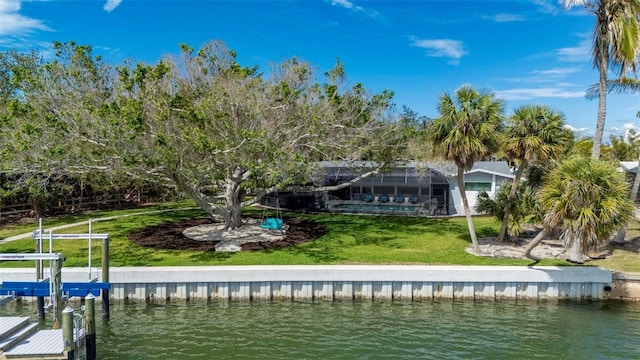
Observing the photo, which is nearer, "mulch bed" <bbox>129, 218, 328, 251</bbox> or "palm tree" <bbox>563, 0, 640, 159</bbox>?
"palm tree" <bbox>563, 0, 640, 159</bbox>

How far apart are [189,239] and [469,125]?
497 inches

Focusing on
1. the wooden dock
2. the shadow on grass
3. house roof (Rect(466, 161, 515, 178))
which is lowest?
the wooden dock

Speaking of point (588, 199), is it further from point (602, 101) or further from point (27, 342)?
point (27, 342)

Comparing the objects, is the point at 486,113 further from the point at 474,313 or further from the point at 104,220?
the point at 104,220

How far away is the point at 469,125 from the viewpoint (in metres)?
15.4

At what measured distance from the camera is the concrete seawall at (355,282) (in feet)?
44.3

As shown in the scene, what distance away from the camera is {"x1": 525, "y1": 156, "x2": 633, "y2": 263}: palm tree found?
12797mm

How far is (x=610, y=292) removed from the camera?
46.5 feet

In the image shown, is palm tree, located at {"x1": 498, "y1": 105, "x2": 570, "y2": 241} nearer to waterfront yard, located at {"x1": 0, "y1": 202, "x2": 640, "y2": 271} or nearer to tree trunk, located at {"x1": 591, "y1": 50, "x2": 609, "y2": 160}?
tree trunk, located at {"x1": 591, "y1": 50, "x2": 609, "y2": 160}

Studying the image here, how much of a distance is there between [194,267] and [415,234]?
424 inches

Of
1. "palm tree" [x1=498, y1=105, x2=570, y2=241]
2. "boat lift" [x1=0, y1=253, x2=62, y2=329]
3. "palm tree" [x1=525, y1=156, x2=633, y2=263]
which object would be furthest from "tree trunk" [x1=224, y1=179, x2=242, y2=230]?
"palm tree" [x1=525, y1=156, x2=633, y2=263]

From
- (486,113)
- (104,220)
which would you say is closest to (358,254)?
(486,113)

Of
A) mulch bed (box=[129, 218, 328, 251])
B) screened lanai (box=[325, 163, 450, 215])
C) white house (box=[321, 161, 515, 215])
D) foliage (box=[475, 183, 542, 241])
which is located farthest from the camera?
screened lanai (box=[325, 163, 450, 215])

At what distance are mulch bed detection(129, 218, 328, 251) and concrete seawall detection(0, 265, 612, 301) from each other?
3425 millimetres
